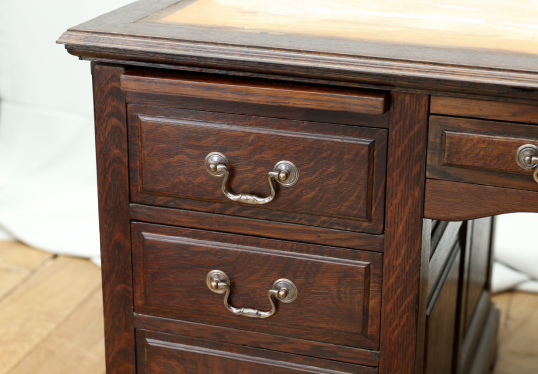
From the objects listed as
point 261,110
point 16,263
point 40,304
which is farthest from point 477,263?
point 16,263

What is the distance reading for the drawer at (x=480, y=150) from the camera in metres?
0.82

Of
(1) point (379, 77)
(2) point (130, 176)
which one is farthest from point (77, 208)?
(1) point (379, 77)

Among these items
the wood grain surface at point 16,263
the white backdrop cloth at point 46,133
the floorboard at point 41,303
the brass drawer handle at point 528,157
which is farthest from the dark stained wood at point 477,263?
the wood grain surface at point 16,263

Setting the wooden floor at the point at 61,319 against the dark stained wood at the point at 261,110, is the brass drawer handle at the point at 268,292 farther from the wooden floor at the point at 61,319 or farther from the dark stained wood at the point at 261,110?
the wooden floor at the point at 61,319

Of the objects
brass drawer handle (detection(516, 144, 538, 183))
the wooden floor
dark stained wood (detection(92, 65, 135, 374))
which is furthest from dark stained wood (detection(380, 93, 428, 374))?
the wooden floor

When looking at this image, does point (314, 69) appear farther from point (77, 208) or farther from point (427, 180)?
point (77, 208)

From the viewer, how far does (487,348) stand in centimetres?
151

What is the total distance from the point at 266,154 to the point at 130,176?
0.19 m

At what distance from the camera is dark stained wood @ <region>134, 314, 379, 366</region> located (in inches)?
38.8

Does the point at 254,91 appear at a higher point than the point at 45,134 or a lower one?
higher

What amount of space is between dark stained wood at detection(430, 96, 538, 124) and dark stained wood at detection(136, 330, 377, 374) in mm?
356

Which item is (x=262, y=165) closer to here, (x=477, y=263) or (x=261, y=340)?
(x=261, y=340)

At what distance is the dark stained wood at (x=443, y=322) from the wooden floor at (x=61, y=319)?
0.41 meters

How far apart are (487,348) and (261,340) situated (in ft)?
2.19
